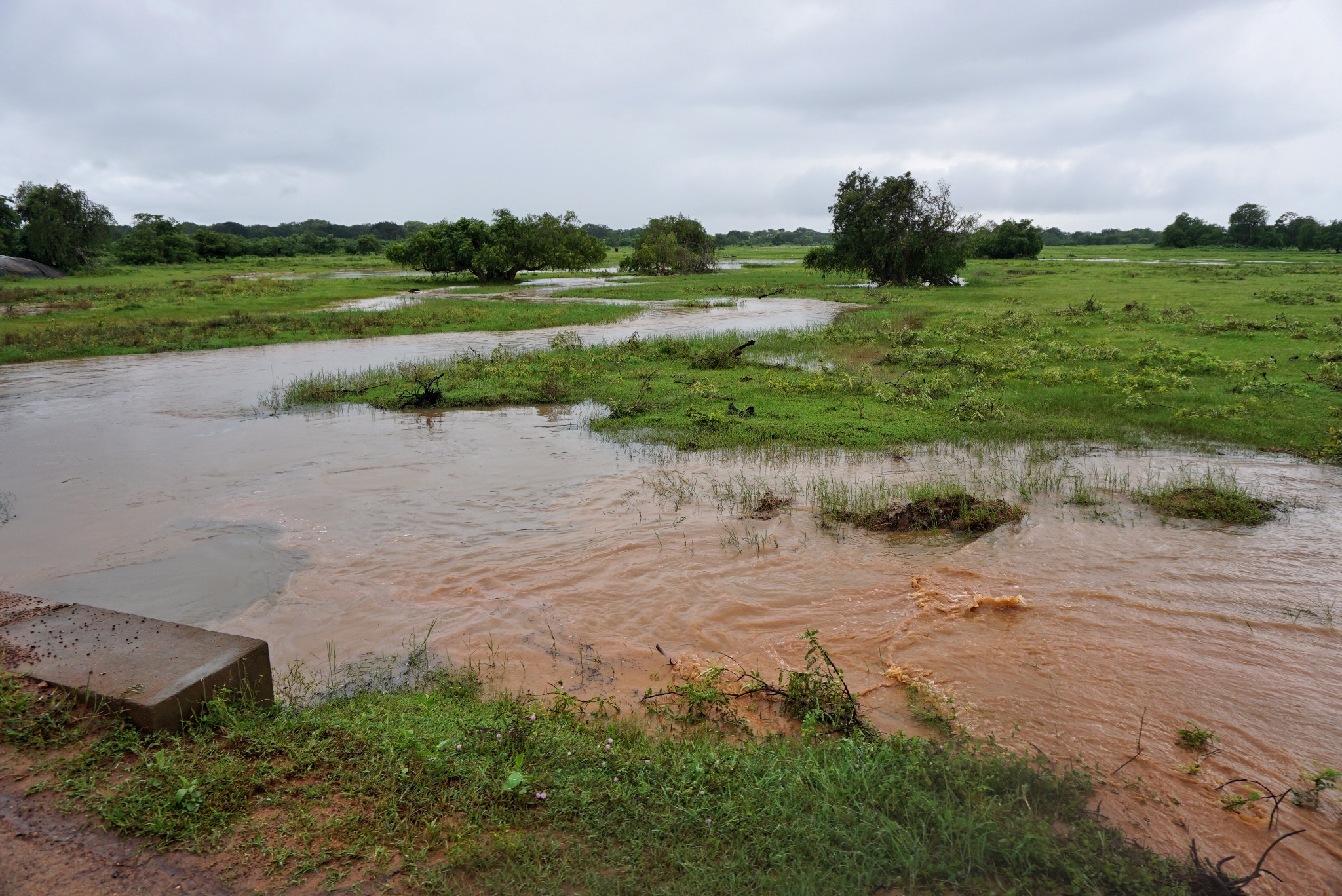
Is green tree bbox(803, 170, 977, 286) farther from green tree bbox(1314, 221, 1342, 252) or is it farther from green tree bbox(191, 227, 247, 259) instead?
green tree bbox(191, 227, 247, 259)

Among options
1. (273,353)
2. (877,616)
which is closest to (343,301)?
(273,353)

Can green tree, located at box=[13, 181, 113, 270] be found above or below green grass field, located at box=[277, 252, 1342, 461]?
above

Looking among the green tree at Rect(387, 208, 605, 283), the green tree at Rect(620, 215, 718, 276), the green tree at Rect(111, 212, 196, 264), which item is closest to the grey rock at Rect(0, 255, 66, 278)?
the green tree at Rect(111, 212, 196, 264)

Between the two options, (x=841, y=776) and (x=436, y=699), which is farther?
(x=436, y=699)

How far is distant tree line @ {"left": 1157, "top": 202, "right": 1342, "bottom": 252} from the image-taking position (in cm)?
7300

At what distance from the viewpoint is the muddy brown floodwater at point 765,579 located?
15.9 feet

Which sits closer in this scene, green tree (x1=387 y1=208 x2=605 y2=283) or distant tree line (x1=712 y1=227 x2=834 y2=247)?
green tree (x1=387 y1=208 x2=605 y2=283)

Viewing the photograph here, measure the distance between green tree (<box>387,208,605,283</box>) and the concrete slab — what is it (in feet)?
151

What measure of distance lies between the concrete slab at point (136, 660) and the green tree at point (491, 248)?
46.0 meters

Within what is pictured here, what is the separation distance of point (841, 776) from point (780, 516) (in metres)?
5.12

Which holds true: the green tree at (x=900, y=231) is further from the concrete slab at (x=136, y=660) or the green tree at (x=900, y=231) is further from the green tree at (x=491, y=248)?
the concrete slab at (x=136, y=660)

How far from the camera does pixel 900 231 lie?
140 ft

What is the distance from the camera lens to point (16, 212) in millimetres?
54125

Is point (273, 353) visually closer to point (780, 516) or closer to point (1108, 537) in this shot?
point (780, 516)
